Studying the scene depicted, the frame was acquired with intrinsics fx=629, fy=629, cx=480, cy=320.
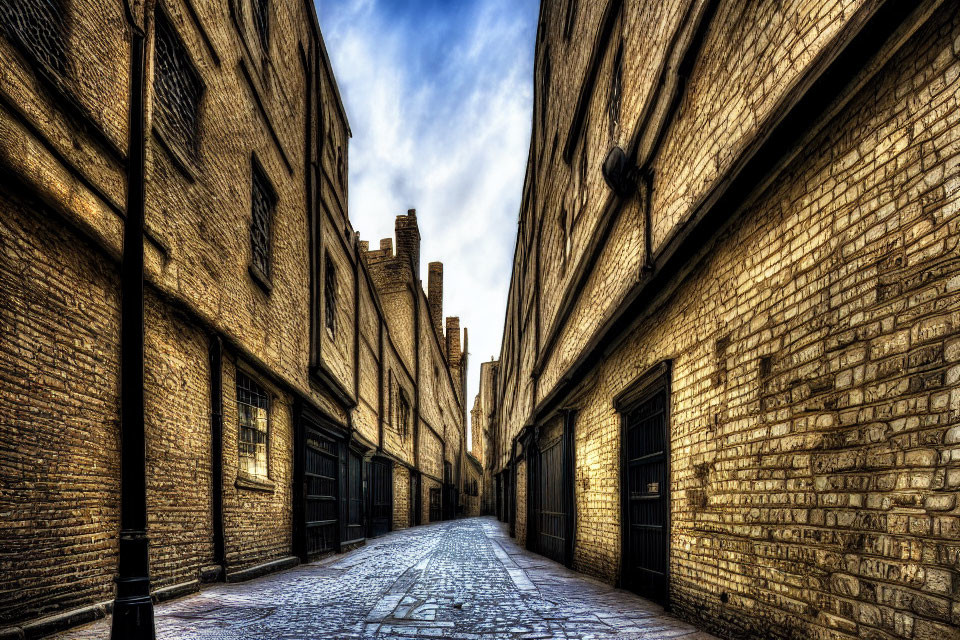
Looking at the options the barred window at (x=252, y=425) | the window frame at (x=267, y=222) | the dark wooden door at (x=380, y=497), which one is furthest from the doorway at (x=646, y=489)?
the dark wooden door at (x=380, y=497)

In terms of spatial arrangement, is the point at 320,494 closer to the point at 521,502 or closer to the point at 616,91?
the point at 521,502

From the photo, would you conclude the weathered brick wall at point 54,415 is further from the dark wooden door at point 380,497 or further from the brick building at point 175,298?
the dark wooden door at point 380,497

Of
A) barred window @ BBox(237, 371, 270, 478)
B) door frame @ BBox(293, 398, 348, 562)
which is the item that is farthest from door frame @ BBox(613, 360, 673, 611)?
door frame @ BBox(293, 398, 348, 562)

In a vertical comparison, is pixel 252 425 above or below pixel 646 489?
above

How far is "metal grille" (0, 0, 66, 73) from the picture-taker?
442 cm

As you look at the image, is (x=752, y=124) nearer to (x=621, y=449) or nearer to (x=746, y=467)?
(x=746, y=467)

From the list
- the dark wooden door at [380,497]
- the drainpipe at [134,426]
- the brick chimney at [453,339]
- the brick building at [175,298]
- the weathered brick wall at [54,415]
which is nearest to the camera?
the drainpipe at [134,426]

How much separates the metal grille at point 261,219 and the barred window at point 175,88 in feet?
6.32

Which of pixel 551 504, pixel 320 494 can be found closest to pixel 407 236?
pixel 320 494

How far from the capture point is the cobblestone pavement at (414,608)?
469 centimetres

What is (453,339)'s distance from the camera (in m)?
45.6

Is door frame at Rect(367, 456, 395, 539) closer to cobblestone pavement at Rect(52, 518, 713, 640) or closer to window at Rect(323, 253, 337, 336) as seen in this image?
window at Rect(323, 253, 337, 336)

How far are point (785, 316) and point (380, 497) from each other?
17.3 metres

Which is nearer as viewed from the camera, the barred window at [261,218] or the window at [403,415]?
the barred window at [261,218]
